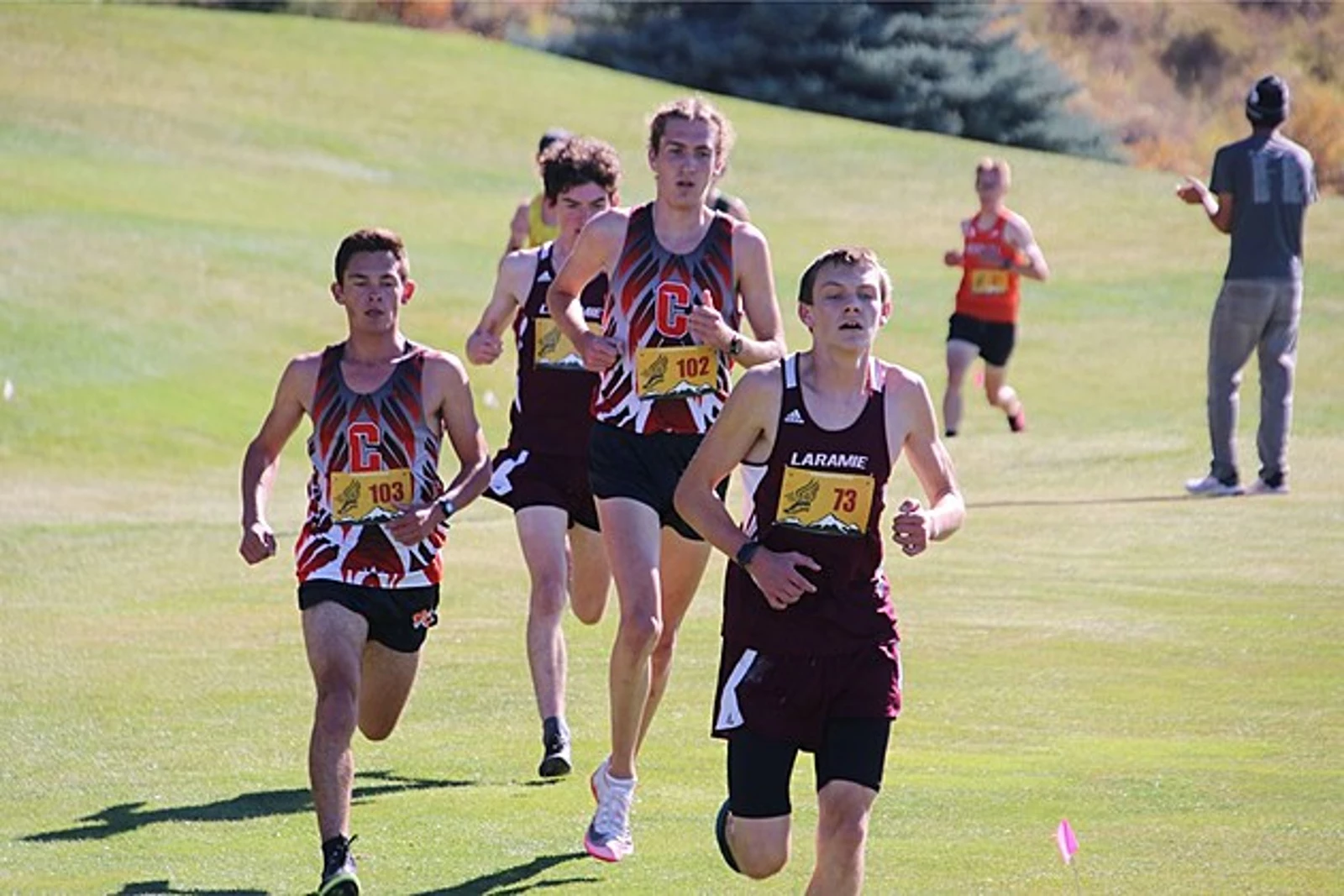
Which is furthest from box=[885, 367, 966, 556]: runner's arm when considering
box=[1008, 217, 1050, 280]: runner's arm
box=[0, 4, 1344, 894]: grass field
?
box=[1008, 217, 1050, 280]: runner's arm

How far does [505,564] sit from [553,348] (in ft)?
18.1

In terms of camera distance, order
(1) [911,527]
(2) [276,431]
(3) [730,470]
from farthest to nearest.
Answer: (2) [276,431] → (3) [730,470] → (1) [911,527]

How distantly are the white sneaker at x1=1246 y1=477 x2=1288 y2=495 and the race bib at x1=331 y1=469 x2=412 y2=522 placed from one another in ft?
34.9

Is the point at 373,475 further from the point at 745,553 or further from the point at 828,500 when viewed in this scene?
the point at 828,500

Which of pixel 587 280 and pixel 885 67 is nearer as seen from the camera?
pixel 587 280

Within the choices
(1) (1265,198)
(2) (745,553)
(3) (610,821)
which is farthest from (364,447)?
(1) (1265,198)

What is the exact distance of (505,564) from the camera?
16.6 m

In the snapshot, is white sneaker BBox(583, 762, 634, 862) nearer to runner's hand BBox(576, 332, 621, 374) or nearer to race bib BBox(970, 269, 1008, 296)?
runner's hand BBox(576, 332, 621, 374)

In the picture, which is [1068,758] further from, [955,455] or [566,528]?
[955,455]

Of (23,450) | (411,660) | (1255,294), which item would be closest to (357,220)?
(23,450)

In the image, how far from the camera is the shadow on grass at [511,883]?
8391mm

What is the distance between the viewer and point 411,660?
9.04m

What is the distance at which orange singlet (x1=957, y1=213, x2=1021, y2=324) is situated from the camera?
21.8 m

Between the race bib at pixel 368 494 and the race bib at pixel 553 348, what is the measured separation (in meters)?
2.31
